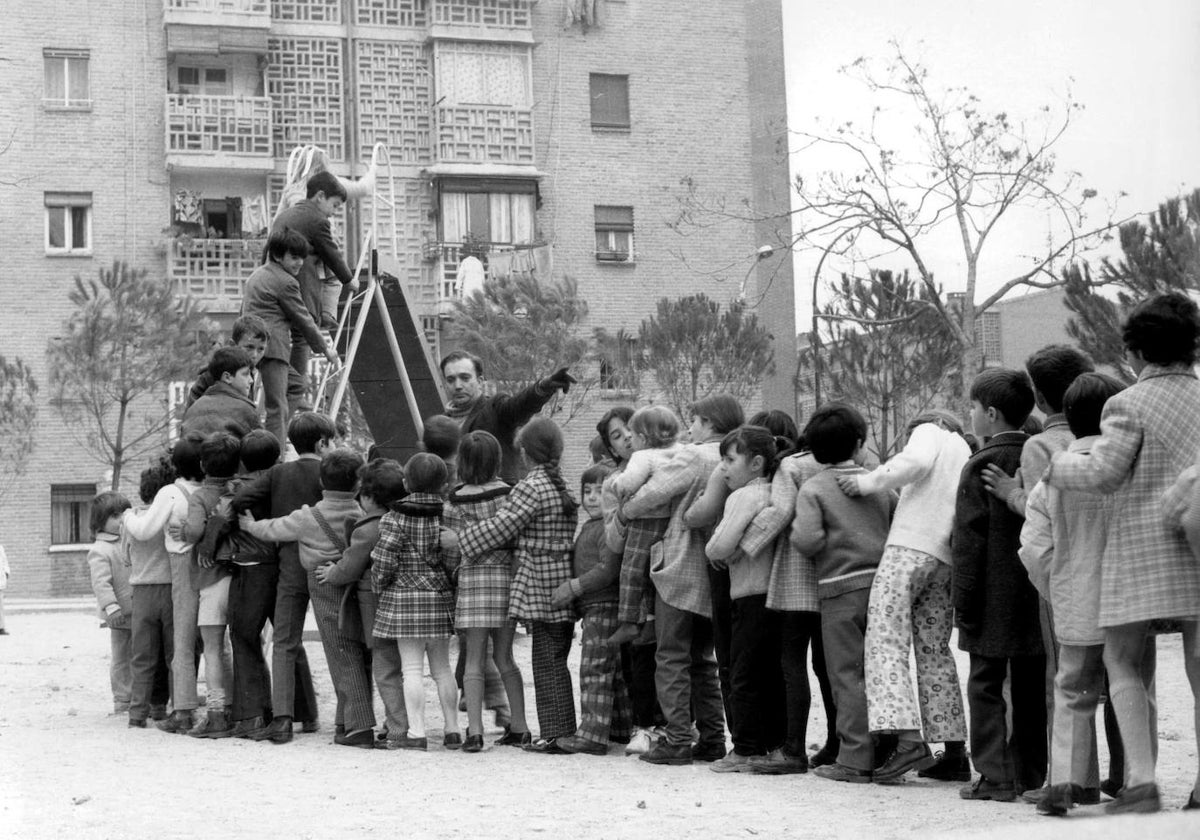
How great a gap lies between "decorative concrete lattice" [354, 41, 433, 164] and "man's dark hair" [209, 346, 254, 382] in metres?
29.5

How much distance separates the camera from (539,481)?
988 cm

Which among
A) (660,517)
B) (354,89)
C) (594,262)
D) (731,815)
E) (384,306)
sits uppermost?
(354,89)

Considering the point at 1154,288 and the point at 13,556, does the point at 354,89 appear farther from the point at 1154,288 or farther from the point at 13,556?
the point at 1154,288

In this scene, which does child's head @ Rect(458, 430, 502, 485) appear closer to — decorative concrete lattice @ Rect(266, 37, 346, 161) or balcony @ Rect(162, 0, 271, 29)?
decorative concrete lattice @ Rect(266, 37, 346, 161)

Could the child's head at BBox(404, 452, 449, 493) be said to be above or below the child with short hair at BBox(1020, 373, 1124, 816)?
above

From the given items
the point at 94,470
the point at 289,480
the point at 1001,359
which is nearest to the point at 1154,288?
the point at 289,480

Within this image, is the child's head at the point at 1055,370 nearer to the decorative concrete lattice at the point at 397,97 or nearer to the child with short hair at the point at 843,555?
the child with short hair at the point at 843,555

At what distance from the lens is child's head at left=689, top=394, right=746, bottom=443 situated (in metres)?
9.60

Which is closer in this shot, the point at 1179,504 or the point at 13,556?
the point at 1179,504

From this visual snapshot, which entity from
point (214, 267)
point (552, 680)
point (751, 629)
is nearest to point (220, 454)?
point (552, 680)

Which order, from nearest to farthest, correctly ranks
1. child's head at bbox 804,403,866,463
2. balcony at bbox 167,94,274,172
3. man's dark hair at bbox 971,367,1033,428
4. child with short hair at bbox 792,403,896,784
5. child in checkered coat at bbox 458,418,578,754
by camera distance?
man's dark hair at bbox 971,367,1033,428 → child with short hair at bbox 792,403,896,784 → child's head at bbox 804,403,866,463 → child in checkered coat at bbox 458,418,578,754 → balcony at bbox 167,94,274,172

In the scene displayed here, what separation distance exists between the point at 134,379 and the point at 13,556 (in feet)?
17.3

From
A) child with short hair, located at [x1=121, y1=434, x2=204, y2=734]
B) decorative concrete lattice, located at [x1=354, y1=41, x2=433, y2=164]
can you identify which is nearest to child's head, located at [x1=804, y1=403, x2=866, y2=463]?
child with short hair, located at [x1=121, y1=434, x2=204, y2=734]

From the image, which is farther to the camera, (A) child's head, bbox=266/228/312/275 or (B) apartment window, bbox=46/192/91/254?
(B) apartment window, bbox=46/192/91/254
